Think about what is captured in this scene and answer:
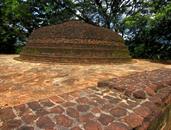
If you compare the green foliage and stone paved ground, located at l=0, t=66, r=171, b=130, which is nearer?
stone paved ground, located at l=0, t=66, r=171, b=130

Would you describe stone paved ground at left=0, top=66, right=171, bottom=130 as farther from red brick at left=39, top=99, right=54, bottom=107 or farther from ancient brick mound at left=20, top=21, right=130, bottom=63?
ancient brick mound at left=20, top=21, right=130, bottom=63

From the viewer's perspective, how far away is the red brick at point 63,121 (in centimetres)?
324

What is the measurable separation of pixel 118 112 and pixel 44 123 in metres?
1.21

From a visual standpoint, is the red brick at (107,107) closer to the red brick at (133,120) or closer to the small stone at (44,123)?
the red brick at (133,120)

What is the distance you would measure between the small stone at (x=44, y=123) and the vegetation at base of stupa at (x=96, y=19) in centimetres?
1105

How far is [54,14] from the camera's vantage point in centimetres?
1903

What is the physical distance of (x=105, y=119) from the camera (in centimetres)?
A: 350

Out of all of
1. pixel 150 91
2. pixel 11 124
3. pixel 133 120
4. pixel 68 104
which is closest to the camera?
pixel 11 124

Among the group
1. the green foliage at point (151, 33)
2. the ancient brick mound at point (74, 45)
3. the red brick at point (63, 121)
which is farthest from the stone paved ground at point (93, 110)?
the green foliage at point (151, 33)

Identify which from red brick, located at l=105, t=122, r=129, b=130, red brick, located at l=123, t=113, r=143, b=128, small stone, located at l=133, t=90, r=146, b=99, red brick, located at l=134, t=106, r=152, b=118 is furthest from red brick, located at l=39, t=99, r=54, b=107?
small stone, located at l=133, t=90, r=146, b=99

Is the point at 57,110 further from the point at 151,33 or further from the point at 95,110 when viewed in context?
the point at 151,33

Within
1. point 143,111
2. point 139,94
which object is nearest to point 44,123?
point 143,111

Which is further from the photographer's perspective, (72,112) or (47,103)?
(47,103)

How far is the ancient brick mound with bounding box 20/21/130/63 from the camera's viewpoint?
35.5 feet
